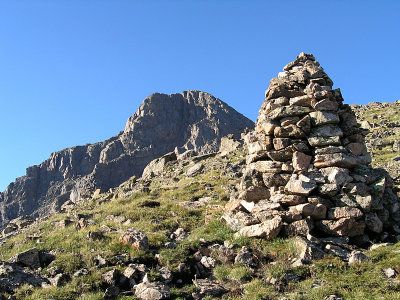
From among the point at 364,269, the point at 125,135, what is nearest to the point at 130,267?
the point at 364,269

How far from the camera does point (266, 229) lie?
10195 mm

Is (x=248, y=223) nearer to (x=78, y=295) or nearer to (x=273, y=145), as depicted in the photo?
Result: (x=273, y=145)

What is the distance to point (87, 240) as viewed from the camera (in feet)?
37.5

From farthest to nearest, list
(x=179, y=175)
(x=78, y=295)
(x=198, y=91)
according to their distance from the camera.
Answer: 1. (x=198, y=91)
2. (x=179, y=175)
3. (x=78, y=295)

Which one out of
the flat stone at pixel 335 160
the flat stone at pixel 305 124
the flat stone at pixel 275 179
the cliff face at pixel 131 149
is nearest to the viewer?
the flat stone at pixel 335 160

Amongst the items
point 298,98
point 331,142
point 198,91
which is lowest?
point 331,142

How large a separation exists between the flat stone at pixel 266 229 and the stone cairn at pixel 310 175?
0.03 meters

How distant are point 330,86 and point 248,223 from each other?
22.4 ft

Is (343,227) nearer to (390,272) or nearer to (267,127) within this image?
(390,272)

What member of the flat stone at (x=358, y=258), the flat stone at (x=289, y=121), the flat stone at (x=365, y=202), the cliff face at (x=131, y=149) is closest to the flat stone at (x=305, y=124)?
the flat stone at (x=289, y=121)

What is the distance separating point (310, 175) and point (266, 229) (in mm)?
2712

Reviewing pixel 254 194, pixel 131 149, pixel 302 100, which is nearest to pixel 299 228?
pixel 254 194

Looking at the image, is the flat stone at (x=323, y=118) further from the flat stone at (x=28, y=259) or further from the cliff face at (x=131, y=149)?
the cliff face at (x=131, y=149)

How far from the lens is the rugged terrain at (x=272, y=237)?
311 inches
